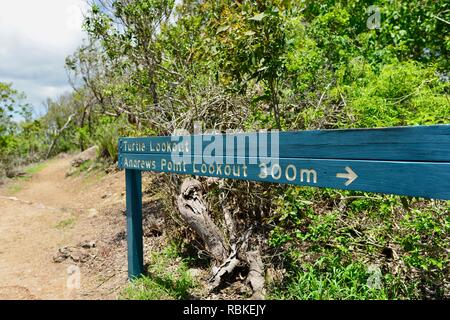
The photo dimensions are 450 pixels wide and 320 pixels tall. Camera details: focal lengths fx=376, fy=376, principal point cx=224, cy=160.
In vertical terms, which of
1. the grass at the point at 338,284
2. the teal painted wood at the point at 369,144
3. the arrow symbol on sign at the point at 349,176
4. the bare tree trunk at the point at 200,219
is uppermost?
the teal painted wood at the point at 369,144

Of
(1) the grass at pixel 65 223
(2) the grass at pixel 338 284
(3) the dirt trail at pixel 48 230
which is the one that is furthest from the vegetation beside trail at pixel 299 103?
(1) the grass at pixel 65 223

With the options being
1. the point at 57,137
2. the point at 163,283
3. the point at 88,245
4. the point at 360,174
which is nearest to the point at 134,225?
the point at 163,283

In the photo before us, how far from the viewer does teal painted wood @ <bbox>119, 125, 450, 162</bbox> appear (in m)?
1.58

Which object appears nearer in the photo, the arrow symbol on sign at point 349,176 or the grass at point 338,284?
the arrow symbol on sign at point 349,176

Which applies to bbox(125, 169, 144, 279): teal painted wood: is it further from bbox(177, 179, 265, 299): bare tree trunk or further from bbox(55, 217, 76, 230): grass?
bbox(55, 217, 76, 230): grass

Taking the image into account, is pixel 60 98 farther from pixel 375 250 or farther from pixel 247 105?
pixel 375 250

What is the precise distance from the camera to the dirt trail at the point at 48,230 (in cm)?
420

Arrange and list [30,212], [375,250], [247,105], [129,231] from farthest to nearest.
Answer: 1. [30,212]
2. [247,105]
3. [129,231]
4. [375,250]

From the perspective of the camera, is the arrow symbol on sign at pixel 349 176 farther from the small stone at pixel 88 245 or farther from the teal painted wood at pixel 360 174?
the small stone at pixel 88 245

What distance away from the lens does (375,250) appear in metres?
3.40

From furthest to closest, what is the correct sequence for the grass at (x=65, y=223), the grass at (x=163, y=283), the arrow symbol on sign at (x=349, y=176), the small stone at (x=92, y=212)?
the small stone at (x=92, y=212), the grass at (x=65, y=223), the grass at (x=163, y=283), the arrow symbol on sign at (x=349, y=176)

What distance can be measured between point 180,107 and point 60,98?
911 inches

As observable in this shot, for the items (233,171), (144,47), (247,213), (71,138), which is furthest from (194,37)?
(71,138)

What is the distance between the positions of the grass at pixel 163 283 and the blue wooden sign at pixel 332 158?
1.29 m
